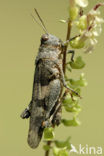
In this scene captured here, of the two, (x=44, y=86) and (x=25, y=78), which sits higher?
(x=25, y=78)

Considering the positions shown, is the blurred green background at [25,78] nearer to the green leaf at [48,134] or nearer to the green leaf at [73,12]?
the green leaf at [48,134]

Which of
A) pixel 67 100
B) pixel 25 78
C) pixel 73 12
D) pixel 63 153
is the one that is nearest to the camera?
pixel 73 12

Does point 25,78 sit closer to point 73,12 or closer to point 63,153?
point 63,153

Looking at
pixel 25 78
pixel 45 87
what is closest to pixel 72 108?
pixel 45 87

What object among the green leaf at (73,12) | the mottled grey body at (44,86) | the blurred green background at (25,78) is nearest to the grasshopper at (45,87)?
the mottled grey body at (44,86)

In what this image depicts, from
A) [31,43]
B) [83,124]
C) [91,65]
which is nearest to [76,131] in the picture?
[83,124]

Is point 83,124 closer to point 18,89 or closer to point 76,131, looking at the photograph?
point 76,131
